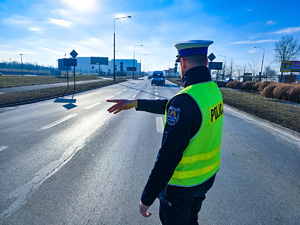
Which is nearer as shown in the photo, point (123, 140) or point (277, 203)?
point (277, 203)

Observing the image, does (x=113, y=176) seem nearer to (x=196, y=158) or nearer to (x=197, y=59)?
(x=196, y=158)

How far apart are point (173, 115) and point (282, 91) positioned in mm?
19970

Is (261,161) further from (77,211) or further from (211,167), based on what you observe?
(77,211)

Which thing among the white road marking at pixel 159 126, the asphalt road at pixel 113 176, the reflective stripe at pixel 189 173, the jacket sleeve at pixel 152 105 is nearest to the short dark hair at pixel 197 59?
the jacket sleeve at pixel 152 105

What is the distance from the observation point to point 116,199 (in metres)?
2.88

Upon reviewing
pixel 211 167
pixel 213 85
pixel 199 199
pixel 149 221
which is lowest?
pixel 149 221

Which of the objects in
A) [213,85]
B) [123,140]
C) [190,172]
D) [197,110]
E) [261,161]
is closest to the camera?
[197,110]

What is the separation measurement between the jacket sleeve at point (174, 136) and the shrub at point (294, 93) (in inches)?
733

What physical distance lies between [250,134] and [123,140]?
4.48 metres

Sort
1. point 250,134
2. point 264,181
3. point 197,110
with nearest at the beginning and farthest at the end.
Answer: point 197,110 → point 264,181 → point 250,134

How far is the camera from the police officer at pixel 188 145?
4.36 feet

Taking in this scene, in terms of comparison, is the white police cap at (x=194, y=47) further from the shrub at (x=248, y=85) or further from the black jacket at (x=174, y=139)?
the shrub at (x=248, y=85)

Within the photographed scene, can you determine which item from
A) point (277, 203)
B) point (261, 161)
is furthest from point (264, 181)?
point (261, 161)

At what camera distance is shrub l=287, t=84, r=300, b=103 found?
617 inches
